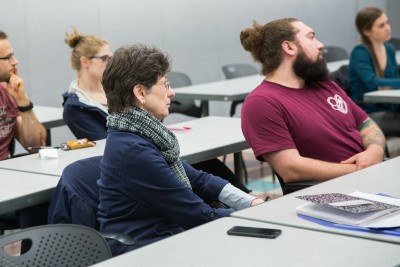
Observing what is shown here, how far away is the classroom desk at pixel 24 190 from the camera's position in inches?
117

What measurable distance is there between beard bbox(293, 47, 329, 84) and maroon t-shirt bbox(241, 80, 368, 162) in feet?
0.22

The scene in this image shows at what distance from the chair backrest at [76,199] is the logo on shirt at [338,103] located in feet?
4.19

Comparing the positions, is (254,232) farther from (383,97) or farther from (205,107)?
(205,107)

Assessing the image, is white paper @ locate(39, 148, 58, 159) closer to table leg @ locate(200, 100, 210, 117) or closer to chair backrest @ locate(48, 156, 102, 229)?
chair backrest @ locate(48, 156, 102, 229)

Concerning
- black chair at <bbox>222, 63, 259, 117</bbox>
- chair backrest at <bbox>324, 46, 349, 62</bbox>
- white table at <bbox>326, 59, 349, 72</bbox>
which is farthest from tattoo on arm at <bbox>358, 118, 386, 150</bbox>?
chair backrest at <bbox>324, 46, 349, 62</bbox>

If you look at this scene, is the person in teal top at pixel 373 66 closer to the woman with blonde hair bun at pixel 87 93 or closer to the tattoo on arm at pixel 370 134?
the tattoo on arm at pixel 370 134

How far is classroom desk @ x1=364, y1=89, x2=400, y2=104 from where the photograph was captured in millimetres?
5195

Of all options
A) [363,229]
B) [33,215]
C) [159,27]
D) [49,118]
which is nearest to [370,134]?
[363,229]

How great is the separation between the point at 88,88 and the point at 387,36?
8.59 feet

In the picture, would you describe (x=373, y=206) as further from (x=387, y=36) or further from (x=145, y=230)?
(x=387, y=36)

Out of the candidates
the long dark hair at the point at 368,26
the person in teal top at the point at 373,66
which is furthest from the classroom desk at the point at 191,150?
the long dark hair at the point at 368,26

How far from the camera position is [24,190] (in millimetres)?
3096

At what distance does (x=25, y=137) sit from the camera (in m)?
4.23

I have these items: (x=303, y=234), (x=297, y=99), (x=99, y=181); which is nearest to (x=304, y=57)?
(x=297, y=99)
